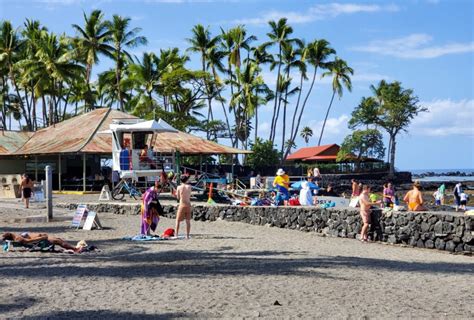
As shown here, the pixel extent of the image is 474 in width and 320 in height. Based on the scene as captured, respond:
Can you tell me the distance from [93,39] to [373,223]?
136ft

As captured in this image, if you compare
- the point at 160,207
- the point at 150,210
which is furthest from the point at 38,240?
the point at 160,207

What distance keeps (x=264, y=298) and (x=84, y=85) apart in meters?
55.9

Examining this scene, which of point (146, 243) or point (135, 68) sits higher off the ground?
point (135, 68)

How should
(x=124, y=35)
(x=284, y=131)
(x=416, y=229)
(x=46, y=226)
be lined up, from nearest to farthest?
1. (x=416, y=229)
2. (x=46, y=226)
3. (x=124, y=35)
4. (x=284, y=131)

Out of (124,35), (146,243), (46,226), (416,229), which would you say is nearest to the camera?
(146,243)

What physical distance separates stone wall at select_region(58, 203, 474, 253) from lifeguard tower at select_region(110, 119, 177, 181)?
401cm

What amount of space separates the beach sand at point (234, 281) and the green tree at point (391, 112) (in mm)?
52951

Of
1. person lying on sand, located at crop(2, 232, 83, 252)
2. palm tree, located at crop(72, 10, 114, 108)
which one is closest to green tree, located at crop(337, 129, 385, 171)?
palm tree, located at crop(72, 10, 114, 108)

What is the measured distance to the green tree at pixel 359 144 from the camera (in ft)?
215

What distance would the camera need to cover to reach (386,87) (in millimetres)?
69688

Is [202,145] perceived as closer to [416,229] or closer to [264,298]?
[416,229]

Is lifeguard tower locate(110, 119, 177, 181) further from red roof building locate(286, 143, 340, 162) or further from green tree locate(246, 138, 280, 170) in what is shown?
red roof building locate(286, 143, 340, 162)

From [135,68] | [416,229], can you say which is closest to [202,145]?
[135,68]

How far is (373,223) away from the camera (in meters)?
16.9
